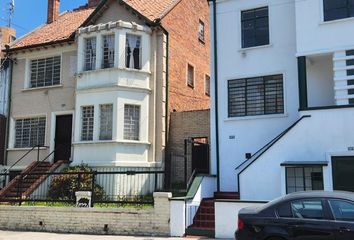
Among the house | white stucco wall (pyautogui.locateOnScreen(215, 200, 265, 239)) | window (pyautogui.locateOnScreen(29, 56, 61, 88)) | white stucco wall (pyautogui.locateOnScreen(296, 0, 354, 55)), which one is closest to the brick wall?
the house

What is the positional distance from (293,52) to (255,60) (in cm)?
153

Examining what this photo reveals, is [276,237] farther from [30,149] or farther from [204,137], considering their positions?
[30,149]

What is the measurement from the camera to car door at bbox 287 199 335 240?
328 inches

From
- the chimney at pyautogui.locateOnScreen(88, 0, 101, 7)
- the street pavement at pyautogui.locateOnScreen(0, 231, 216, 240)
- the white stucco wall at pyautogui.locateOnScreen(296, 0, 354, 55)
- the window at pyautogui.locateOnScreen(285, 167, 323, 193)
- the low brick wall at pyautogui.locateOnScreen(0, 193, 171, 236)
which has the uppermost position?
the chimney at pyautogui.locateOnScreen(88, 0, 101, 7)

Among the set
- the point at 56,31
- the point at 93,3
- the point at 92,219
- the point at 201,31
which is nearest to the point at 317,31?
the point at 92,219

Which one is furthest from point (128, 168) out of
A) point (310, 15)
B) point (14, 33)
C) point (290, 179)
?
point (14, 33)

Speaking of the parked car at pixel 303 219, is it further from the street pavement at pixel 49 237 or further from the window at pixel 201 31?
the window at pixel 201 31

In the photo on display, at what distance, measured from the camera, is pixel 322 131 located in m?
14.1

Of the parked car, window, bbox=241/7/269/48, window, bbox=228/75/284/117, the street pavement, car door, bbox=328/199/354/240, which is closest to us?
car door, bbox=328/199/354/240

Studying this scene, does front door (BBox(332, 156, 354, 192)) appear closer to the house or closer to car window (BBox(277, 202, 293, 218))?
car window (BBox(277, 202, 293, 218))

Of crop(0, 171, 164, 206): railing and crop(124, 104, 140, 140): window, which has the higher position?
crop(124, 104, 140, 140): window

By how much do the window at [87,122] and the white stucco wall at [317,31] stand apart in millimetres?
10150

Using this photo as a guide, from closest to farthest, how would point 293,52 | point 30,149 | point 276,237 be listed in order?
point 276,237
point 293,52
point 30,149

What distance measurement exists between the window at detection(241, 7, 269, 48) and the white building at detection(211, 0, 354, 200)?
41 millimetres
